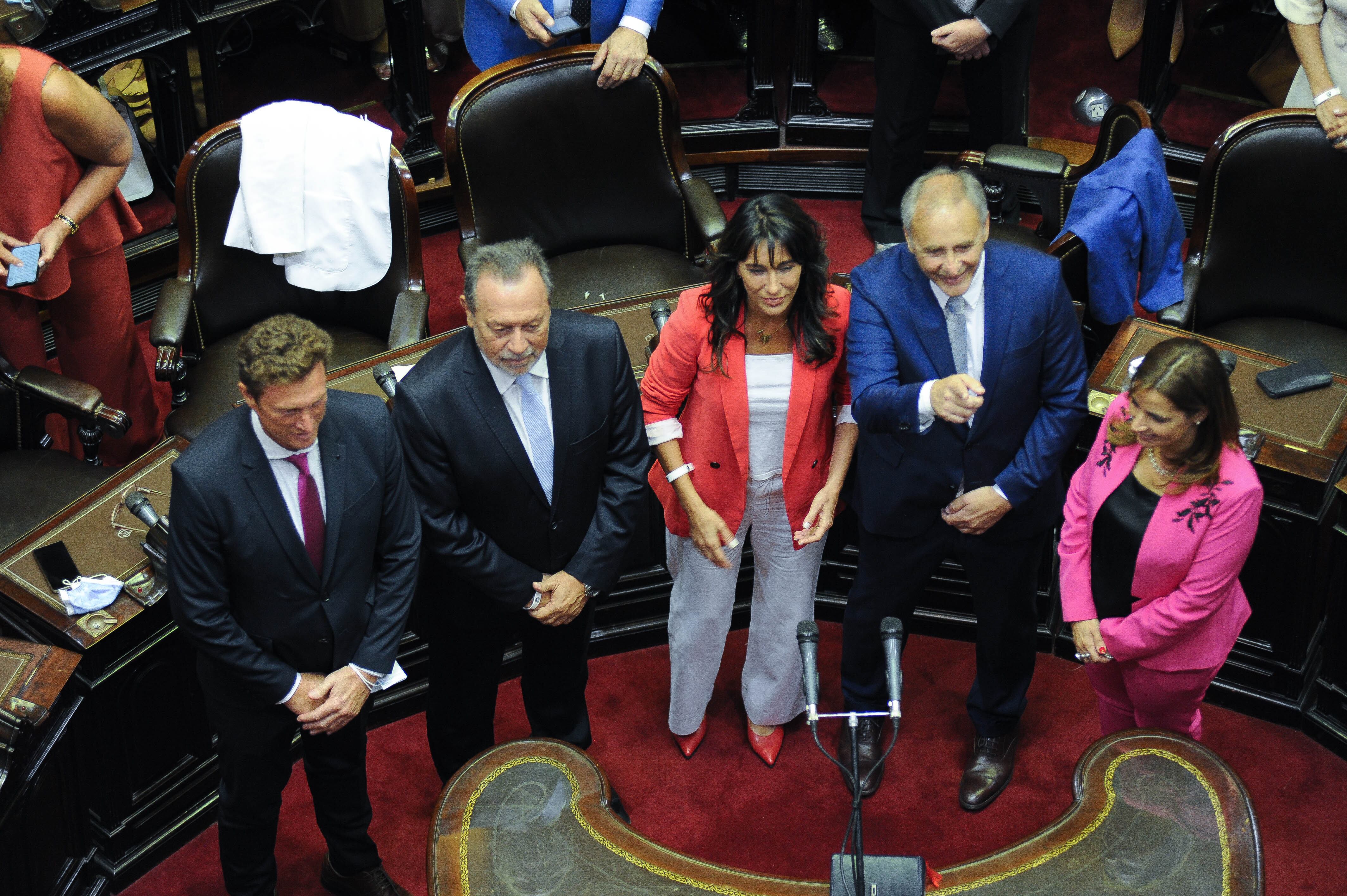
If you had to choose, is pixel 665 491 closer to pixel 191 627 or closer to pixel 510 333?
pixel 510 333

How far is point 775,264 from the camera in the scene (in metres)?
2.72

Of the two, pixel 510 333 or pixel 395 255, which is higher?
pixel 510 333

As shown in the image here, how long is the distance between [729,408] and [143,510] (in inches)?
50.1

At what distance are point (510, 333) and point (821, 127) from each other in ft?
9.85

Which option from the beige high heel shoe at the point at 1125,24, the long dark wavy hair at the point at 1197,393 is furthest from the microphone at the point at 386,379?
the beige high heel shoe at the point at 1125,24

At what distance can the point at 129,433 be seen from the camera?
428cm

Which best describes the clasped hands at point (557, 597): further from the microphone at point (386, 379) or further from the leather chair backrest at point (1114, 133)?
the leather chair backrest at point (1114, 133)

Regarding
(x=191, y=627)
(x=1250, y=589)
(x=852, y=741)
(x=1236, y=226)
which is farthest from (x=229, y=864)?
(x=1236, y=226)

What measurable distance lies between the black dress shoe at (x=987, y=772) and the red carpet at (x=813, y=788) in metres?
0.03

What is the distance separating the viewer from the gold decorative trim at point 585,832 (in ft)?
7.94

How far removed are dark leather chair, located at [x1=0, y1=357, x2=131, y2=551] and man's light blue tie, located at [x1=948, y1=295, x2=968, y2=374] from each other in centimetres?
141

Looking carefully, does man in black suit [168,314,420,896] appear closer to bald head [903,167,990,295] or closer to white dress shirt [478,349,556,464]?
white dress shirt [478,349,556,464]

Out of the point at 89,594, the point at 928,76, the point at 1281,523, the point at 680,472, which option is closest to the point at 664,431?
the point at 680,472

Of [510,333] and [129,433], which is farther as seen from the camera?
[129,433]
